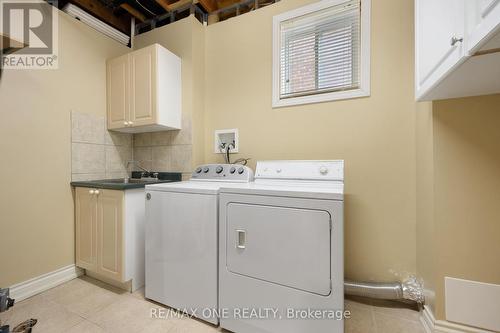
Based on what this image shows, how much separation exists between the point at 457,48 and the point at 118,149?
9.26ft

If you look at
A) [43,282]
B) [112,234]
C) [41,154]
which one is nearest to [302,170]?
[112,234]

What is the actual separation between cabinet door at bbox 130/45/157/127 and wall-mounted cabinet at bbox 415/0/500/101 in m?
2.04

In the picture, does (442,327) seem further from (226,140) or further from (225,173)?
(226,140)

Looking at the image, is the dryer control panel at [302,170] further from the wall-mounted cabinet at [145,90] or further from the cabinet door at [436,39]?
the wall-mounted cabinet at [145,90]

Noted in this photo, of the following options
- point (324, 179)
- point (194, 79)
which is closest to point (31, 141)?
point (194, 79)

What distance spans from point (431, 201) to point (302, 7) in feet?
6.11

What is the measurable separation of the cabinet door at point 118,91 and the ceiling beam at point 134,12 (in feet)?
1.91

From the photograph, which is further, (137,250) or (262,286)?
(137,250)

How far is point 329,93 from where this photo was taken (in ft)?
5.91

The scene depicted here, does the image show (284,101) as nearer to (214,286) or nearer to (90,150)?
(214,286)

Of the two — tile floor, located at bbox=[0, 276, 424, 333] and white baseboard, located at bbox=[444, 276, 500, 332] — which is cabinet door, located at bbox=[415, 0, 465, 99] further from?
tile floor, located at bbox=[0, 276, 424, 333]

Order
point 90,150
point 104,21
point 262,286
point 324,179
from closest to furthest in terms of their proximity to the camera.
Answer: point 262,286, point 324,179, point 90,150, point 104,21

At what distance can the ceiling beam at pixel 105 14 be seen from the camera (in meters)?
2.08

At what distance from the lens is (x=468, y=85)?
1040 millimetres
